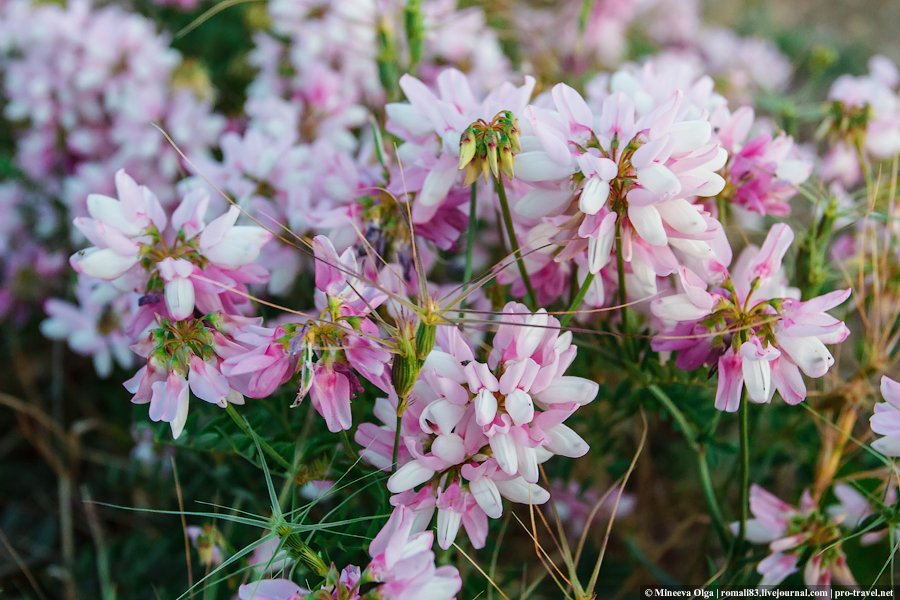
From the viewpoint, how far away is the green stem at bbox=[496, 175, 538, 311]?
68cm

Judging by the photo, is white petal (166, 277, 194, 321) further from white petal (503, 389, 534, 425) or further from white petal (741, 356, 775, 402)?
white petal (741, 356, 775, 402)

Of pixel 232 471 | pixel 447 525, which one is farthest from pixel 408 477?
pixel 232 471

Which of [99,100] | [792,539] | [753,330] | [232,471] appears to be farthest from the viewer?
[99,100]

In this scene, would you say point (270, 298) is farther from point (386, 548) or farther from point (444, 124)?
point (386, 548)

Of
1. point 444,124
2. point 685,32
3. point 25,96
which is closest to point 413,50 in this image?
point 444,124

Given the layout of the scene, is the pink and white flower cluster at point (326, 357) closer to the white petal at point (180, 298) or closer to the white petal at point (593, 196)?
the white petal at point (180, 298)

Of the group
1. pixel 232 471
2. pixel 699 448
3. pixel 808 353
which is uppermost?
pixel 808 353

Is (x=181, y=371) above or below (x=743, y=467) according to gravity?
above

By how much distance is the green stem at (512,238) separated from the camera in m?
0.68

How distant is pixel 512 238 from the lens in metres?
0.73

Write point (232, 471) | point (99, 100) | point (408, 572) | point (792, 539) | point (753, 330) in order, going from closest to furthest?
point (408, 572) → point (753, 330) → point (792, 539) → point (232, 471) → point (99, 100)

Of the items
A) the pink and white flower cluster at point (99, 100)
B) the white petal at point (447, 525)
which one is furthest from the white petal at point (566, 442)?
the pink and white flower cluster at point (99, 100)

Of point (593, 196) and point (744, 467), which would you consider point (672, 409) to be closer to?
point (744, 467)

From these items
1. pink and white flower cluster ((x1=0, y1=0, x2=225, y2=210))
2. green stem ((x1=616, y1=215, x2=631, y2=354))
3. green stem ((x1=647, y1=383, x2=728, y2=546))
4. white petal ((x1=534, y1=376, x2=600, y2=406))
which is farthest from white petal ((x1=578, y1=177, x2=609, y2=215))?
pink and white flower cluster ((x1=0, y1=0, x2=225, y2=210))
